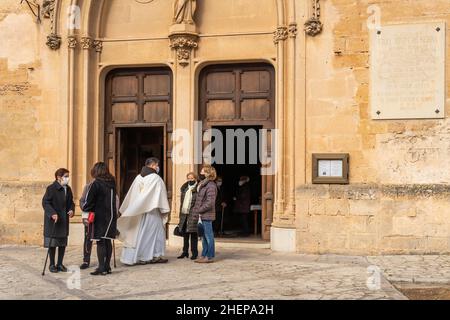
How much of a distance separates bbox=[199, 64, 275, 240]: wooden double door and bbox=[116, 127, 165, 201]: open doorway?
133 cm

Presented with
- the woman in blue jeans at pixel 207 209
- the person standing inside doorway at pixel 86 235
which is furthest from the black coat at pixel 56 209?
the woman in blue jeans at pixel 207 209

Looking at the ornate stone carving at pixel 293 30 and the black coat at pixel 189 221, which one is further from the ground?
the ornate stone carving at pixel 293 30

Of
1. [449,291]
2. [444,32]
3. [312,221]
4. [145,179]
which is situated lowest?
[449,291]

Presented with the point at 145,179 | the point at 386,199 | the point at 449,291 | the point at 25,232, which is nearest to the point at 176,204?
the point at 145,179

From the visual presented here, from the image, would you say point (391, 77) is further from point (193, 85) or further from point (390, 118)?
point (193, 85)

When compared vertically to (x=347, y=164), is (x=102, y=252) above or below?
below

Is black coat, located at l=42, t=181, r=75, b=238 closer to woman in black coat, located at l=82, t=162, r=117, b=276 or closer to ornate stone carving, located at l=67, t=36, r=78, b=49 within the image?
woman in black coat, located at l=82, t=162, r=117, b=276

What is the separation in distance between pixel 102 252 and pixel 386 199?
502cm

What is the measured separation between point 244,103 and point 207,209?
124 inches

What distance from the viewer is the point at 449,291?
7691 millimetres

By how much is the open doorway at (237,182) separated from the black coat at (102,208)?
4.05 metres

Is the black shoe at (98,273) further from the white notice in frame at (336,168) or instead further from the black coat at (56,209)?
the white notice in frame at (336,168)

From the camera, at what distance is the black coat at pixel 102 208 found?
8.59m

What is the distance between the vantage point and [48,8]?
12.1 metres
